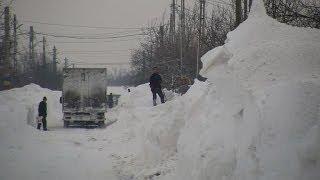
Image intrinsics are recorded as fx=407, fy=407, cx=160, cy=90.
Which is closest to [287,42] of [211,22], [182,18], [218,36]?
[218,36]

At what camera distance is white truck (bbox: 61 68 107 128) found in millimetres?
23766

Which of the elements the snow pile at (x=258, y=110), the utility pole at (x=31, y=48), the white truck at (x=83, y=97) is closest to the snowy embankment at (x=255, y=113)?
the snow pile at (x=258, y=110)

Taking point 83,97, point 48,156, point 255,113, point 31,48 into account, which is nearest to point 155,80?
point 83,97

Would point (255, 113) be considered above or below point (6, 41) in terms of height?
below

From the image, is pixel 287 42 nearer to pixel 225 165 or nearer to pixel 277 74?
pixel 277 74

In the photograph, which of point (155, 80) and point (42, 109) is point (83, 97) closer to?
point (42, 109)

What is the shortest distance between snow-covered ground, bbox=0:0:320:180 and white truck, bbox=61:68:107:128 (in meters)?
10.5

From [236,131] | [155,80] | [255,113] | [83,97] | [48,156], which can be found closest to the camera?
[255,113]

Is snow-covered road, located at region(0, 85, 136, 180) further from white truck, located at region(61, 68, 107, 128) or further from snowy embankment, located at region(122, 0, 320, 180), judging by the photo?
white truck, located at region(61, 68, 107, 128)

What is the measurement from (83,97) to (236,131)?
59.6ft

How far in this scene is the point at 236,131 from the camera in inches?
262

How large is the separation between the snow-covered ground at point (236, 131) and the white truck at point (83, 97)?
10.5m

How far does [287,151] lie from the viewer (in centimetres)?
523

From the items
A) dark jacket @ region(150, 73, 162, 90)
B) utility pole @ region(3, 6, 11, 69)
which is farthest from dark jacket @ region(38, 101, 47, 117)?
utility pole @ region(3, 6, 11, 69)
